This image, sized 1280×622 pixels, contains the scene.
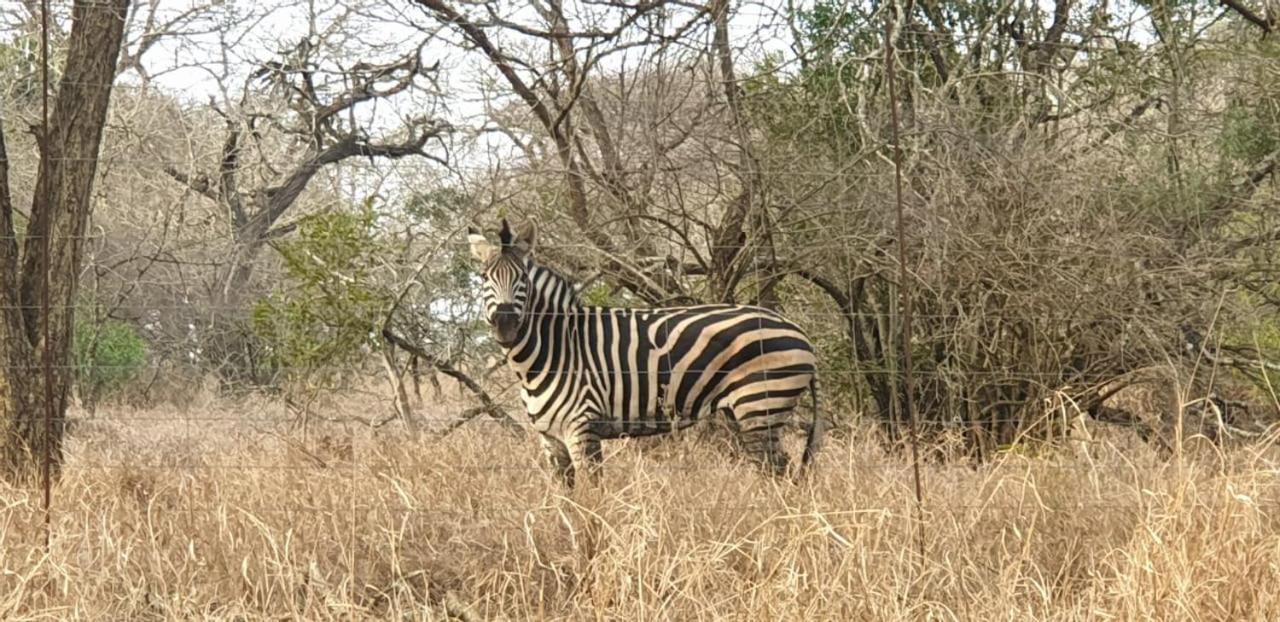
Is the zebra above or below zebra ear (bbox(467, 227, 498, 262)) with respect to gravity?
below

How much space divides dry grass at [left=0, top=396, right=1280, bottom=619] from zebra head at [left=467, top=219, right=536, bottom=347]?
72cm

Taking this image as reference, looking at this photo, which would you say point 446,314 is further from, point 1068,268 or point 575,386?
point 1068,268

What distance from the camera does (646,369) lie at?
246 inches

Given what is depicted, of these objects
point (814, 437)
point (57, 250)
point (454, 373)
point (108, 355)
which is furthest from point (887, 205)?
point (108, 355)

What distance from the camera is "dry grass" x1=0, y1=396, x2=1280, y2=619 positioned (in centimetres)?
397

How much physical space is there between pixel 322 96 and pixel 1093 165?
9538mm

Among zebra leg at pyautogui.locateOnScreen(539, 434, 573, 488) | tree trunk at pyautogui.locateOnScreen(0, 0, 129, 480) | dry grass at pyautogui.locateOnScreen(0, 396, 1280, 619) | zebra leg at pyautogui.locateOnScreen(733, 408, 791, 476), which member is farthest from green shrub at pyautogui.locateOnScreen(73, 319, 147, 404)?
zebra leg at pyautogui.locateOnScreen(733, 408, 791, 476)

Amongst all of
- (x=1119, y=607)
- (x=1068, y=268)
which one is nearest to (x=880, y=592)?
(x=1119, y=607)

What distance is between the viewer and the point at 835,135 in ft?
25.2

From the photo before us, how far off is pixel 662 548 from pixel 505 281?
75.2 inches

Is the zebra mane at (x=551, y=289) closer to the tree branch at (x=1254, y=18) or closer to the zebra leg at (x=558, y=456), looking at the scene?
the zebra leg at (x=558, y=456)

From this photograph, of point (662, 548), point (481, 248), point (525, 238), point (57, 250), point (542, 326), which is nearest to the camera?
point (662, 548)

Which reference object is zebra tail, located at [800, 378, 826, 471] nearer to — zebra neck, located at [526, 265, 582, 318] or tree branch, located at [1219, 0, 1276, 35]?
zebra neck, located at [526, 265, 582, 318]

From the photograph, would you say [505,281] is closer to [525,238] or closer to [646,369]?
[525,238]
